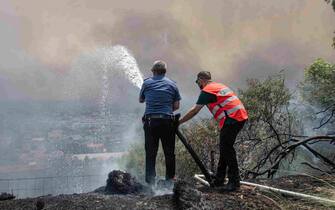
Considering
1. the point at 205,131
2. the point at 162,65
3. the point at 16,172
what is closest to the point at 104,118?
the point at 205,131

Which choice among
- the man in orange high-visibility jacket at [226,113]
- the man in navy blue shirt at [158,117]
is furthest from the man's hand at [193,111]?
the man in navy blue shirt at [158,117]

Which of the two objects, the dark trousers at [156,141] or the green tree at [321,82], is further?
the green tree at [321,82]

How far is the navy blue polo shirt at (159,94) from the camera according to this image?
306 inches

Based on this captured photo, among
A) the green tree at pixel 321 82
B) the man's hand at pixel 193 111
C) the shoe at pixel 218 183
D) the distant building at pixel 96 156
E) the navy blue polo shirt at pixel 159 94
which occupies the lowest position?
the distant building at pixel 96 156

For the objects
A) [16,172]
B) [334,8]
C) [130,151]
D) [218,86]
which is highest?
[334,8]

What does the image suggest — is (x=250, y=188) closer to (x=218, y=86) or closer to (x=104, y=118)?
(x=218, y=86)

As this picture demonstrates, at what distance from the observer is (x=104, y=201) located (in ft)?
20.5

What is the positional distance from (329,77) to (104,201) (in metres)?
23.7

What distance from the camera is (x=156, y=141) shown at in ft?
25.7

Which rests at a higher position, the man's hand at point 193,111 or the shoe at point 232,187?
the man's hand at point 193,111

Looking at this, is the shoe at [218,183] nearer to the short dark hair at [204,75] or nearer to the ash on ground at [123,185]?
the ash on ground at [123,185]

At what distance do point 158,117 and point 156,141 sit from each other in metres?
0.42

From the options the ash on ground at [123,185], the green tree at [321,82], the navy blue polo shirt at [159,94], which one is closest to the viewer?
the ash on ground at [123,185]

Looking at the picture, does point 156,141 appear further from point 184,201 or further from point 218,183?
point 184,201
